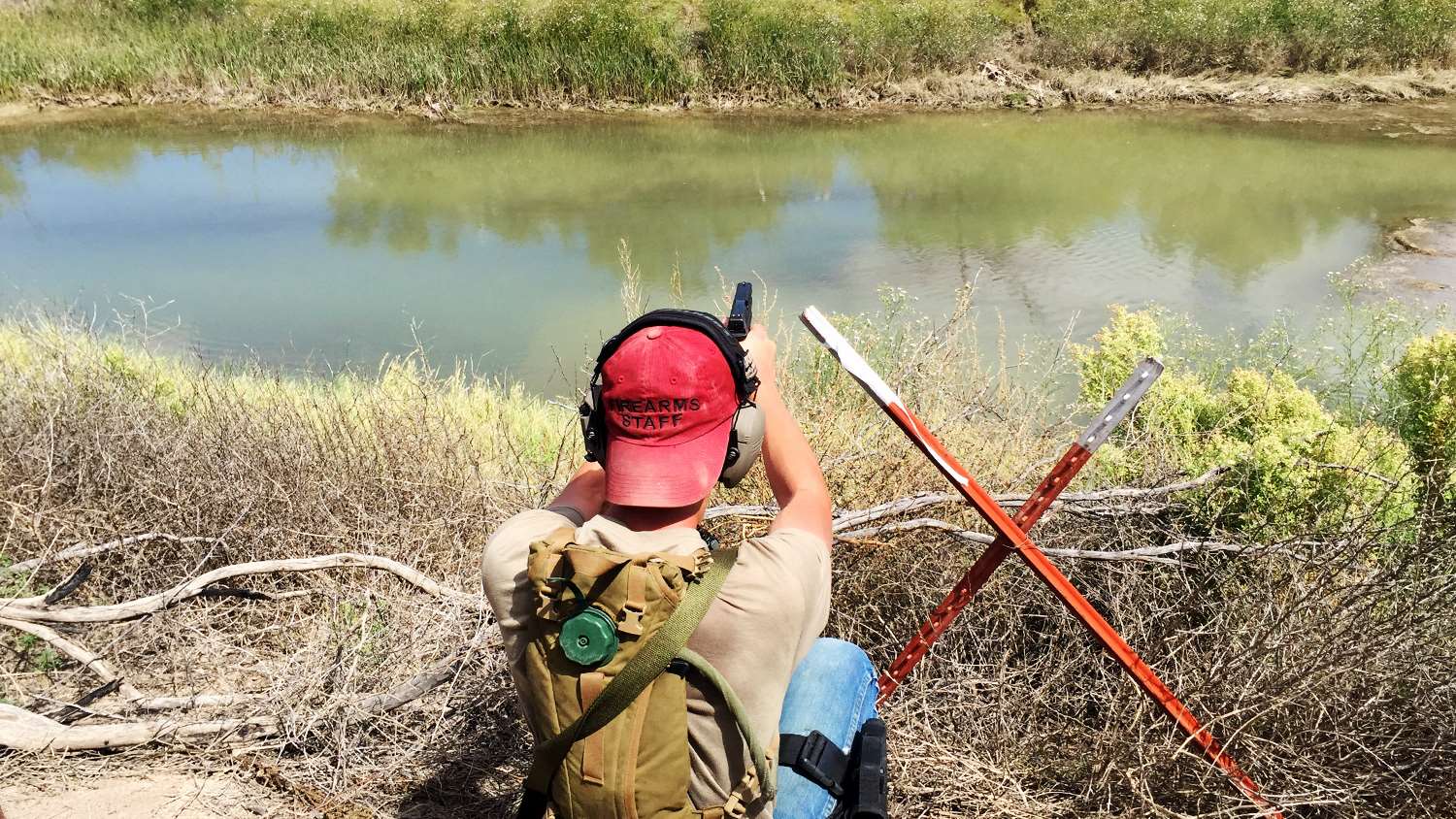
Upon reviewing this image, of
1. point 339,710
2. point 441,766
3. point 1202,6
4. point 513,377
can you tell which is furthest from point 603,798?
point 1202,6

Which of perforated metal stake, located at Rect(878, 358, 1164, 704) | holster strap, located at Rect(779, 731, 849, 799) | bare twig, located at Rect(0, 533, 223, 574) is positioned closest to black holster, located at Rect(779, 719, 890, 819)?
holster strap, located at Rect(779, 731, 849, 799)

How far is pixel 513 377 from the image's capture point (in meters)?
6.78

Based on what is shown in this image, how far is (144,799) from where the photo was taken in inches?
89.9

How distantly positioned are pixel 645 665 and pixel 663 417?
0.37m

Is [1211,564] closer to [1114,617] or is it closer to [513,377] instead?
[1114,617]

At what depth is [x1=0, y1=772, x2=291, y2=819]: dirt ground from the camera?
7.36ft

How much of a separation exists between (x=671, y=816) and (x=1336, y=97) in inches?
721

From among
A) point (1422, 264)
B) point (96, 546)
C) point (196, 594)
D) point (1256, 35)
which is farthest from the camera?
point (1256, 35)

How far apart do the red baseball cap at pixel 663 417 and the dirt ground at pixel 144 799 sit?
1.48 metres

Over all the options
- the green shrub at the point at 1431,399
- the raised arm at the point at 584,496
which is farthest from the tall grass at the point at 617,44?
the raised arm at the point at 584,496

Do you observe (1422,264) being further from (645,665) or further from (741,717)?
(645,665)

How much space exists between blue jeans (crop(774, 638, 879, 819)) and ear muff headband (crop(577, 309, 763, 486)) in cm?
45

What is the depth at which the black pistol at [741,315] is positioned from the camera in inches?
69.3

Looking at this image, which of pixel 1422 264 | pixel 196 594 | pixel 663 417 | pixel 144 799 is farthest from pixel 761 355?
pixel 1422 264
